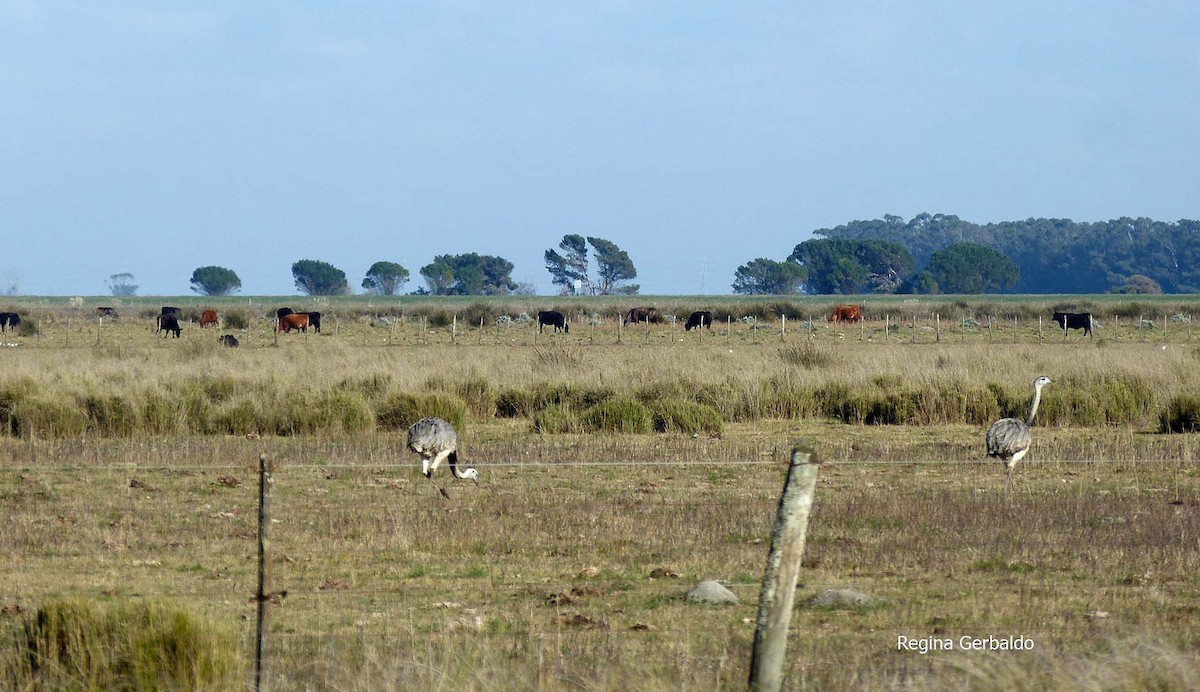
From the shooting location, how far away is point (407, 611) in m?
8.05

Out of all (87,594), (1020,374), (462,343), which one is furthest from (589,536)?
(462,343)

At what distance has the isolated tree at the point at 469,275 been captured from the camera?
500 feet

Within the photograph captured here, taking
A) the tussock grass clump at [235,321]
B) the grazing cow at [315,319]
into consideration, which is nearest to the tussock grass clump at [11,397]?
the grazing cow at [315,319]

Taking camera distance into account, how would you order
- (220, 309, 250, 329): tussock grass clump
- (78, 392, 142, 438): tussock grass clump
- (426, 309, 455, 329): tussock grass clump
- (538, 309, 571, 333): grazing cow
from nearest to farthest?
1. (78, 392, 142, 438): tussock grass clump
2. (538, 309, 571, 333): grazing cow
3. (426, 309, 455, 329): tussock grass clump
4. (220, 309, 250, 329): tussock grass clump

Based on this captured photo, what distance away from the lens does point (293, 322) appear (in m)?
53.9

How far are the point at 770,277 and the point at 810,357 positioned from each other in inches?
4692

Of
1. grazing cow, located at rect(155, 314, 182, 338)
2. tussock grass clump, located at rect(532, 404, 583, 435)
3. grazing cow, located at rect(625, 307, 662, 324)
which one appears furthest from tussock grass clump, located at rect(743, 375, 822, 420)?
grazing cow, located at rect(625, 307, 662, 324)

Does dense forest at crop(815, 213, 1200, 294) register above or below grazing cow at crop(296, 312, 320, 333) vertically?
above

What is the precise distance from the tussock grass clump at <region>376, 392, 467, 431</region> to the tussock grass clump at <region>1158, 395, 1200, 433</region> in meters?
9.81

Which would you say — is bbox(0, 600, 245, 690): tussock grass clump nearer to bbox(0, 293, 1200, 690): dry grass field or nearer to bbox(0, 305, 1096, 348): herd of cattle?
bbox(0, 293, 1200, 690): dry grass field

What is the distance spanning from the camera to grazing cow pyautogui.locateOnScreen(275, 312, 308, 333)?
53.7m

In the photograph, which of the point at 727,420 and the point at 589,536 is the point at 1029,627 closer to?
the point at 589,536

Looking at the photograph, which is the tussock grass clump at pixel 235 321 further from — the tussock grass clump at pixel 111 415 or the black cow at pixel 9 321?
the tussock grass clump at pixel 111 415

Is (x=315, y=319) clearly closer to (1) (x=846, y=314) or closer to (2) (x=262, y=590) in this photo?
(1) (x=846, y=314)
